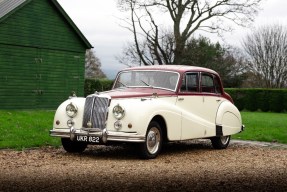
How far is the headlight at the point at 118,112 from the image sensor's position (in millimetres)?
9383

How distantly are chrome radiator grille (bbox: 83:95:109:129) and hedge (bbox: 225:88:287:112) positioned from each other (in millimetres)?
27631

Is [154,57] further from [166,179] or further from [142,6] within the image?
[166,179]

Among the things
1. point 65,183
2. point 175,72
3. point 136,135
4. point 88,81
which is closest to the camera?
point 65,183

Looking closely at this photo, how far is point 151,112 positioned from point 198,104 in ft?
Answer: 6.94

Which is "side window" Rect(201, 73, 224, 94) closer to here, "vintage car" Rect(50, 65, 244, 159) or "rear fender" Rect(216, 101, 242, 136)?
"vintage car" Rect(50, 65, 244, 159)

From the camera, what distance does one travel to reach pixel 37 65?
2436 centimetres

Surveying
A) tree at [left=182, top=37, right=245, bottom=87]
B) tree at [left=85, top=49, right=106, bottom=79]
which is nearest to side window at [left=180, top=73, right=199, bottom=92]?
tree at [left=182, top=37, right=245, bottom=87]

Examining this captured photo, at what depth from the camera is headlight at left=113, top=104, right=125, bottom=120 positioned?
938cm

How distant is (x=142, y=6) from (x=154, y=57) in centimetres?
445

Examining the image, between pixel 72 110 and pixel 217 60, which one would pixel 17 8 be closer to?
pixel 72 110

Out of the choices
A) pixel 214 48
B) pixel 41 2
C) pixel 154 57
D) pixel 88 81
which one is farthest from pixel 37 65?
pixel 214 48

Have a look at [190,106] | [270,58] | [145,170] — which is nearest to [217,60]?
[270,58]

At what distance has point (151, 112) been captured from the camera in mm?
9578

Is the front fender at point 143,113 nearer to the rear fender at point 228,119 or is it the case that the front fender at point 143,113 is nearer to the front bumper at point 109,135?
the front bumper at point 109,135
